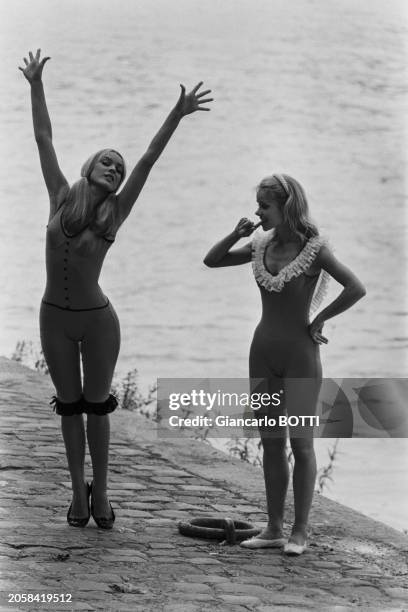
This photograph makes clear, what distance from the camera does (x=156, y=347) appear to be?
1253cm

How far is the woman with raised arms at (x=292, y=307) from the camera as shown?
19.0ft

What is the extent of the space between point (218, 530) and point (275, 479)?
384mm

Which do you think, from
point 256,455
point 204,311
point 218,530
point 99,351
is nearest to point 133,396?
point 256,455

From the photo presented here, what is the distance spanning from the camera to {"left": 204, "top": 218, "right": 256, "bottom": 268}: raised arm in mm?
5824

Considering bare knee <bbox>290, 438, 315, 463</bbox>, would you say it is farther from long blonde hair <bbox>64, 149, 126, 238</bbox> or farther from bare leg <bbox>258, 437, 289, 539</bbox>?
long blonde hair <bbox>64, 149, 126, 238</bbox>

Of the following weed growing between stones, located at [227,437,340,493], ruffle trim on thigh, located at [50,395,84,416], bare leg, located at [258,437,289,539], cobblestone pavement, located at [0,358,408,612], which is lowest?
weed growing between stones, located at [227,437,340,493]

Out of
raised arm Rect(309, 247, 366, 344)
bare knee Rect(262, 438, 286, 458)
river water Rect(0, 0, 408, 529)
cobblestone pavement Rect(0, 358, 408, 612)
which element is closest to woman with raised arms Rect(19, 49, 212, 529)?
cobblestone pavement Rect(0, 358, 408, 612)

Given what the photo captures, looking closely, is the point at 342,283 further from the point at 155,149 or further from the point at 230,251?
the point at 155,149

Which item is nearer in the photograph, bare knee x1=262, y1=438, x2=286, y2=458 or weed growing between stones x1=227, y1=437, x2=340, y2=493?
bare knee x1=262, y1=438, x2=286, y2=458

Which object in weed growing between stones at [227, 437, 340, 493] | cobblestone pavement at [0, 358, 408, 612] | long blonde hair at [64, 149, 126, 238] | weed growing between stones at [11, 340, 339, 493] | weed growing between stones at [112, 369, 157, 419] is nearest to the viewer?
cobblestone pavement at [0, 358, 408, 612]

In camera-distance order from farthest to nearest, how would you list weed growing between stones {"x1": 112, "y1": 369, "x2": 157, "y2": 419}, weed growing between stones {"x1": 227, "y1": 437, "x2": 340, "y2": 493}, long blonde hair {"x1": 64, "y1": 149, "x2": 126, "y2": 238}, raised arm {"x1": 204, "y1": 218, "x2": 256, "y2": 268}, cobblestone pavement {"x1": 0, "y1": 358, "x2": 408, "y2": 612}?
weed growing between stones {"x1": 112, "y1": 369, "x2": 157, "y2": 419}, weed growing between stones {"x1": 227, "y1": 437, "x2": 340, "y2": 493}, long blonde hair {"x1": 64, "y1": 149, "x2": 126, "y2": 238}, raised arm {"x1": 204, "y1": 218, "x2": 256, "y2": 268}, cobblestone pavement {"x1": 0, "y1": 358, "x2": 408, "y2": 612}

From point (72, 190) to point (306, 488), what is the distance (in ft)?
5.73

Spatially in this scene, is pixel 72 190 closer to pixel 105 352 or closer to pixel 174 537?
pixel 105 352

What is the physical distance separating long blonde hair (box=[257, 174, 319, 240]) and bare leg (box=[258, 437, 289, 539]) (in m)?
0.97
